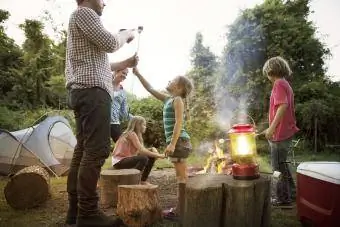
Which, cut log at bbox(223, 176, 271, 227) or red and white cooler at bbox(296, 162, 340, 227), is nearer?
red and white cooler at bbox(296, 162, 340, 227)

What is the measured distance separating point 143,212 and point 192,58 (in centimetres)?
929

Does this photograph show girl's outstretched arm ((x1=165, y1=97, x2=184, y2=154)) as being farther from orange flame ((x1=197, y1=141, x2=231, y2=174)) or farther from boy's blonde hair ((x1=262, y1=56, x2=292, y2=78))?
orange flame ((x1=197, y1=141, x2=231, y2=174))

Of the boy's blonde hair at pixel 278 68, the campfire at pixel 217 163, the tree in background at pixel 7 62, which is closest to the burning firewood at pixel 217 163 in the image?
the campfire at pixel 217 163

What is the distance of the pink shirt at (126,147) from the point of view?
4.97 m

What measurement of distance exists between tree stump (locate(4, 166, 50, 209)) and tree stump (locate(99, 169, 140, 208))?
786 mm

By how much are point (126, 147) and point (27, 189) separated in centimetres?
133

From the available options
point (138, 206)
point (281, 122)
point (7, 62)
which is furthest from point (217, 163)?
point (7, 62)

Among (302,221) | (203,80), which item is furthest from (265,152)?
(302,221)

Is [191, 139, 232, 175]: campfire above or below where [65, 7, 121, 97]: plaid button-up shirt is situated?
below

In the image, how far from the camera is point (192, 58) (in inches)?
488

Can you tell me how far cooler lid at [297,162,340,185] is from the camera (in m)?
2.89

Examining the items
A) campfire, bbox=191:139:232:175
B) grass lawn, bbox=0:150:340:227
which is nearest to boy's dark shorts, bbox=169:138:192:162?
grass lawn, bbox=0:150:340:227

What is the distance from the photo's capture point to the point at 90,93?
307 centimetres

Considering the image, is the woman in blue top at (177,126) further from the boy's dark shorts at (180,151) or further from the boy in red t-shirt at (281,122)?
the boy in red t-shirt at (281,122)
